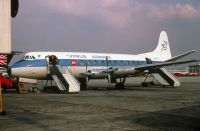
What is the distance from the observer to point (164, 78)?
4303 centimetres

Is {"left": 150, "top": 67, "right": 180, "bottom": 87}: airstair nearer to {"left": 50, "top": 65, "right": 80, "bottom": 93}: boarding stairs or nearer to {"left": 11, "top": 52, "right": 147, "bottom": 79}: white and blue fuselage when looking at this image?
{"left": 11, "top": 52, "right": 147, "bottom": 79}: white and blue fuselage

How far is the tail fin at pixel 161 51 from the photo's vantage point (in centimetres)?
4755

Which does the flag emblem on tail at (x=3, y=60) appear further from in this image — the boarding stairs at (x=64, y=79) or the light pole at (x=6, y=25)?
the boarding stairs at (x=64, y=79)

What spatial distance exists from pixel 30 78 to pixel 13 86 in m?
2.28

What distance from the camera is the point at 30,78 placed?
107 feet

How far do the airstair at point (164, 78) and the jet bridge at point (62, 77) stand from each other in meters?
13.9

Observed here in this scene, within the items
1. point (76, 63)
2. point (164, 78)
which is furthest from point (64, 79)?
point (164, 78)

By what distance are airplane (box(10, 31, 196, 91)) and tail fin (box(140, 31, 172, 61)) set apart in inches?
86.3

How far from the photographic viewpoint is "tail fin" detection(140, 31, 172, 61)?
156 feet

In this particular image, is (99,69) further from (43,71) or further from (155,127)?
(155,127)

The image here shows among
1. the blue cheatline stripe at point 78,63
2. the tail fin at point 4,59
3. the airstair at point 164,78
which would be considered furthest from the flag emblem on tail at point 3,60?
the airstair at point 164,78

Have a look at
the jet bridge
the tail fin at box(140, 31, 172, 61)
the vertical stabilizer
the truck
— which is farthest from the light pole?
the tail fin at box(140, 31, 172, 61)

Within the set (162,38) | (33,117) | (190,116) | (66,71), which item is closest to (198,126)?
(190,116)

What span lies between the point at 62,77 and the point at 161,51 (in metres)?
21.1
